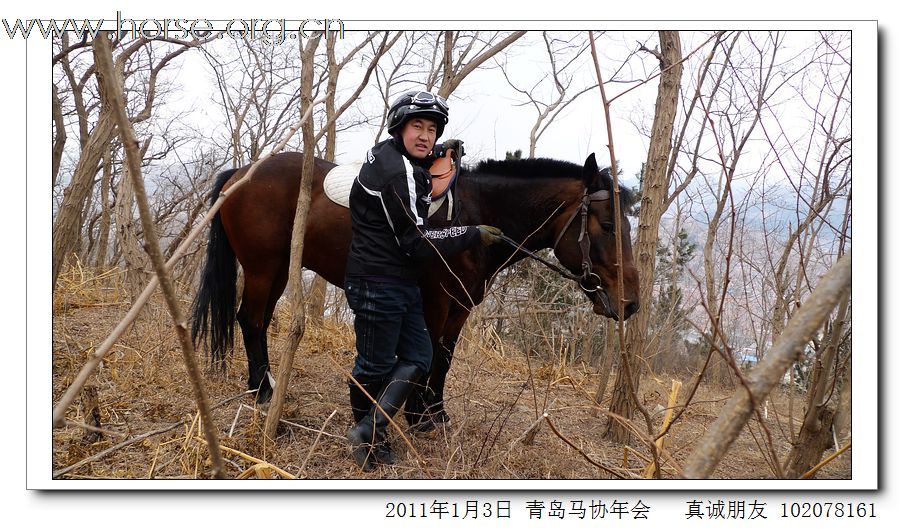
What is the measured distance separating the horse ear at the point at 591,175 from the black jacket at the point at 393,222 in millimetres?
1063

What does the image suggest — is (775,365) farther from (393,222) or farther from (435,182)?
(435,182)

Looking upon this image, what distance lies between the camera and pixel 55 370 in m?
4.58

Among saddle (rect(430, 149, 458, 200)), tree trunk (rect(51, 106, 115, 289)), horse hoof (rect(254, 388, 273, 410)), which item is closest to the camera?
saddle (rect(430, 149, 458, 200))

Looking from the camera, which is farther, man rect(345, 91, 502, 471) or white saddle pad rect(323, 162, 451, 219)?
white saddle pad rect(323, 162, 451, 219)

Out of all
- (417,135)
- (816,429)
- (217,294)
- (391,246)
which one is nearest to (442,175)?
(417,135)

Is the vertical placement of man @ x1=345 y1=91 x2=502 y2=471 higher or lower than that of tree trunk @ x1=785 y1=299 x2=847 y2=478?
higher

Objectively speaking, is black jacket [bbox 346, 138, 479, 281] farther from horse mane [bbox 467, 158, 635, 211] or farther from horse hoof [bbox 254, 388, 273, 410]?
horse hoof [bbox 254, 388, 273, 410]

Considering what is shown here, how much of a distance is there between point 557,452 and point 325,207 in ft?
7.93

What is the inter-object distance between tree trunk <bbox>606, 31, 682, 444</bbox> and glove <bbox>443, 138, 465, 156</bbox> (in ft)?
4.55

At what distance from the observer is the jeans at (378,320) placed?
10.8ft

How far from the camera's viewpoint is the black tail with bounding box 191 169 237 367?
15.5ft

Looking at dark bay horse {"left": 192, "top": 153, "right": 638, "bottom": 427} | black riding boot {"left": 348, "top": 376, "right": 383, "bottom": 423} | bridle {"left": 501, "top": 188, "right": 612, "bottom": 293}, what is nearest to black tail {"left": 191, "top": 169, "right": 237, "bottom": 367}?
dark bay horse {"left": 192, "top": 153, "right": 638, "bottom": 427}

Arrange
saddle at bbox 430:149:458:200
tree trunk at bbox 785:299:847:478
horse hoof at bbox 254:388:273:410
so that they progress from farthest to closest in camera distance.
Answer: horse hoof at bbox 254:388:273:410 → saddle at bbox 430:149:458:200 → tree trunk at bbox 785:299:847:478

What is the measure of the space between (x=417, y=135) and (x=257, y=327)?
2.25 m
